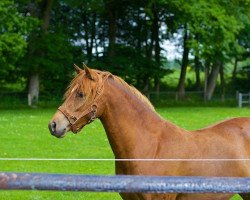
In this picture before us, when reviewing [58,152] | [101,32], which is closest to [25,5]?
[101,32]

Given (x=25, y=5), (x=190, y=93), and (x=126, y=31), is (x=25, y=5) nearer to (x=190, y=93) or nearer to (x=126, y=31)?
(x=126, y=31)

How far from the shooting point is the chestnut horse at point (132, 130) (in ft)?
18.0

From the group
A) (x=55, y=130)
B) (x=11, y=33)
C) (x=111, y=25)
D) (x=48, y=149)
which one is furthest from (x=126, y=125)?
(x=111, y=25)

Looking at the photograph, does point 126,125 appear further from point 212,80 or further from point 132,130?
point 212,80

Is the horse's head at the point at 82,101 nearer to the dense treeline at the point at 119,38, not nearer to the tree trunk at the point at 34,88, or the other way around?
the dense treeline at the point at 119,38

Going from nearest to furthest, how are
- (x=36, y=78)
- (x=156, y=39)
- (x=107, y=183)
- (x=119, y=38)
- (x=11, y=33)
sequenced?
(x=107, y=183)
(x=11, y=33)
(x=36, y=78)
(x=156, y=39)
(x=119, y=38)

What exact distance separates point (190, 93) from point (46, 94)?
1181 centimetres

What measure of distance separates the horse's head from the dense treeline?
23187mm

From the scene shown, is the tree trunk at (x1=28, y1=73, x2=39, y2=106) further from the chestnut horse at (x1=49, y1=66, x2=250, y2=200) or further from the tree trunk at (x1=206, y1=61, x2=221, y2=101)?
the chestnut horse at (x1=49, y1=66, x2=250, y2=200)

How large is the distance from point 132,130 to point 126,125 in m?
0.08

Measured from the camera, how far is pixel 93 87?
5535 mm

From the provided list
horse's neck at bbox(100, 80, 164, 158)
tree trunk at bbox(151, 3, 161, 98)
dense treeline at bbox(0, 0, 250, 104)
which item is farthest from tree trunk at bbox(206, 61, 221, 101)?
horse's neck at bbox(100, 80, 164, 158)

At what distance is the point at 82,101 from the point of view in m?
5.52

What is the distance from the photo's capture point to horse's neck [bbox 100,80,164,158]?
5.62m
